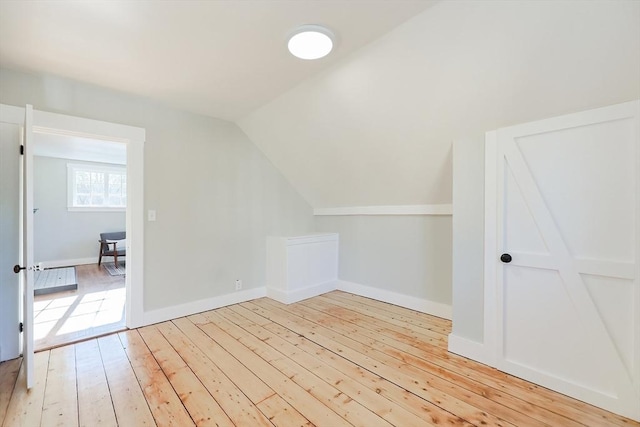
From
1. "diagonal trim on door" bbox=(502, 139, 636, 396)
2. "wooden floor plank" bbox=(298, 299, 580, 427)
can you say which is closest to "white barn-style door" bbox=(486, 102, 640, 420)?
"diagonal trim on door" bbox=(502, 139, 636, 396)

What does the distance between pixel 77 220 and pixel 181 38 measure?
6.52 meters

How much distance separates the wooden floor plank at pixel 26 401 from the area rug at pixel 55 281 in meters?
2.32

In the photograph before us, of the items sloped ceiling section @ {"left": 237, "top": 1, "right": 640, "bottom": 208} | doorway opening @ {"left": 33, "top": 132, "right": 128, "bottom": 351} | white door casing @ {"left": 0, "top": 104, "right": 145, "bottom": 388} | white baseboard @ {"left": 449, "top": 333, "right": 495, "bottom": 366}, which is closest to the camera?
sloped ceiling section @ {"left": 237, "top": 1, "right": 640, "bottom": 208}

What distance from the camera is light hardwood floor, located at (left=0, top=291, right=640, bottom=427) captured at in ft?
5.51

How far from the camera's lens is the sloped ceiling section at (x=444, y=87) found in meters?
1.60

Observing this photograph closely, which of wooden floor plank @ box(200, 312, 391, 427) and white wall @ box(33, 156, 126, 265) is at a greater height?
white wall @ box(33, 156, 126, 265)

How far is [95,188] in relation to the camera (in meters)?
6.77

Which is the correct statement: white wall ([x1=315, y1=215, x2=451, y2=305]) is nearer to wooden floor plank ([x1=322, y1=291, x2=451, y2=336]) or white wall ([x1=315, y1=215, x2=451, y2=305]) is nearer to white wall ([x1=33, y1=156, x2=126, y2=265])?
wooden floor plank ([x1=322, y1=291, x2=451, y2=336])

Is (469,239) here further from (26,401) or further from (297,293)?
(26,401)

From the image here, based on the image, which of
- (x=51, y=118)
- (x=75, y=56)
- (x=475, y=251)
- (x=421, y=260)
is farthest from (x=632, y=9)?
(x=51, y=118)

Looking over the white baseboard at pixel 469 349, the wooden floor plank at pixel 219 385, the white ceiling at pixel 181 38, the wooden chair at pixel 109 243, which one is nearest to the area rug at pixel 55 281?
the wooden chair at pixel 109 243

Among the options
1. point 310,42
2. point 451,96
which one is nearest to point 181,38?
point 310,42

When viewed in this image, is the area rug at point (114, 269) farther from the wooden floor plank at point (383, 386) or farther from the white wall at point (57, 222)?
the wooden floor plank at point (383, 386)

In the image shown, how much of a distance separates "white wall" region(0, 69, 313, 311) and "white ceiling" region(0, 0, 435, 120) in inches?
9.3
